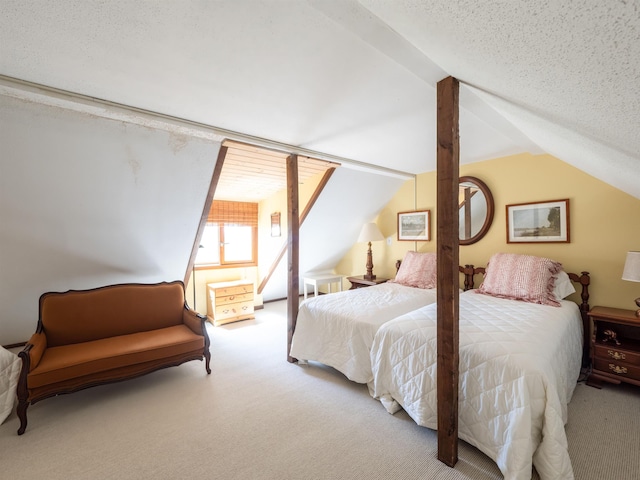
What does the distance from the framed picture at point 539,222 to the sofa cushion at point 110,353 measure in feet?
11.6

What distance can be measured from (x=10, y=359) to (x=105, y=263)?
1093 millimetres

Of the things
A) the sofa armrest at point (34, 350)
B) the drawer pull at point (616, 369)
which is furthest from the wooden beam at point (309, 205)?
the drawer pull at point (616, 369)

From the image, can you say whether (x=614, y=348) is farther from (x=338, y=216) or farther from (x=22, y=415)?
(x=22, y=415)

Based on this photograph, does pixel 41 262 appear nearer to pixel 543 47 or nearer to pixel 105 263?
pixel 105 263

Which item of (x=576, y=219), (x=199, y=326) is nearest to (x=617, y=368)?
(x=576, y=219)

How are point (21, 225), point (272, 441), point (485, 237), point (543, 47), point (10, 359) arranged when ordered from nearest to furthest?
point (543, 47) → point (272, 441) → point (10, 359) → point (21, 225) → point (485, 237)

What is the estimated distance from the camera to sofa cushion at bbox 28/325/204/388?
2.05 metres

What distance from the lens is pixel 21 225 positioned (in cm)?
234

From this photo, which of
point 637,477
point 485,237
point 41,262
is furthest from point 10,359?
point 485,237

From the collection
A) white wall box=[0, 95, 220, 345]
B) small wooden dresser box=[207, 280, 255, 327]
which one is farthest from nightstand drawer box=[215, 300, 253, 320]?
white wall box=[0, 95, 220, 345]

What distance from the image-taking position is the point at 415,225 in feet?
13.9

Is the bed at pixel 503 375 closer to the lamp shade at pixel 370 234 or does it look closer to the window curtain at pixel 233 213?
the lamp shade at pixel 370 234

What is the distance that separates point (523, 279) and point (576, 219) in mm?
831

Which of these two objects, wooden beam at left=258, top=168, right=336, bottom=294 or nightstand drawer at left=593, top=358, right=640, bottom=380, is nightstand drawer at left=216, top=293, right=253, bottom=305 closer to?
wooden beam at left=258, top=168, right=336, bottom=294
